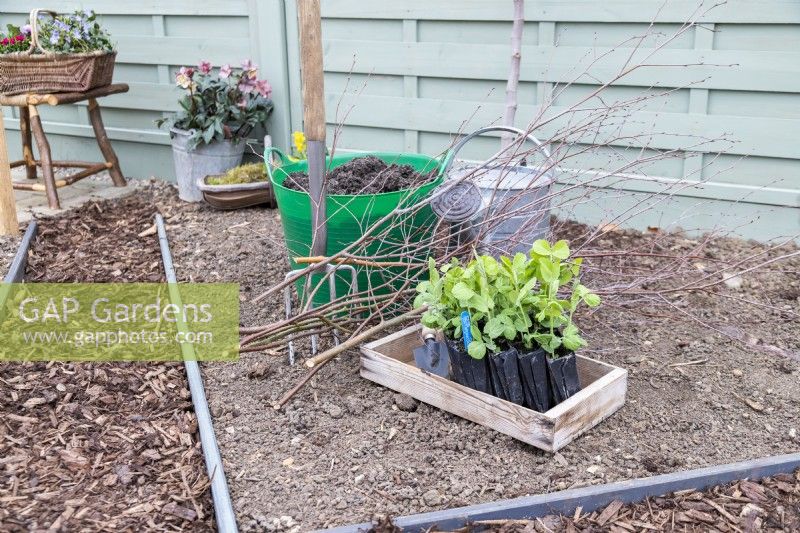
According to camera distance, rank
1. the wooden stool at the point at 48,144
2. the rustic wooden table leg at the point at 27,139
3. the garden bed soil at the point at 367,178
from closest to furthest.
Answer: the garden bed soil at the point at 367,178
the wooden stool at the point at 48,144
the rustic wooden table leg at the point at 27,139

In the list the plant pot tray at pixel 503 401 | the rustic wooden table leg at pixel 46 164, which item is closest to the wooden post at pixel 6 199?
the rustic wooden table leg at pixel 46 164

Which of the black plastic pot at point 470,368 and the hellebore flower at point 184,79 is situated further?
the hellebore flower at point 184,79

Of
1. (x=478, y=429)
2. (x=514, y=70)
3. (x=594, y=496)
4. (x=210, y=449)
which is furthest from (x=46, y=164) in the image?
(x=594, y=496)

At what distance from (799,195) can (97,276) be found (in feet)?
11.4

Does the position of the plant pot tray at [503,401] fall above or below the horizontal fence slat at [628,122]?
below

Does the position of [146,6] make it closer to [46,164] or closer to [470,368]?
[46,164]

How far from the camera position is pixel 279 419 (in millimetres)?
2691

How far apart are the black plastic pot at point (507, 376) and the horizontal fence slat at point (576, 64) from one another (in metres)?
1.58


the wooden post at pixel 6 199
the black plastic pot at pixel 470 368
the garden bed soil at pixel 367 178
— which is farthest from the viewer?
the wooden post at pixel 6 199

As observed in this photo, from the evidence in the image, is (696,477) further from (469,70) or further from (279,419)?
(469,70)

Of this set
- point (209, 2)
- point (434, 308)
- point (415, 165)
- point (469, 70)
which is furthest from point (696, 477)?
point (209, 2)

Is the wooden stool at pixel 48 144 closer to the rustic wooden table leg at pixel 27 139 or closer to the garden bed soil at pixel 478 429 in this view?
the rustic wooden table leg at pixel 27 139

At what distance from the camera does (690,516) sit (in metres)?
2.21

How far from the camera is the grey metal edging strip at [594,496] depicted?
83.9 inches
